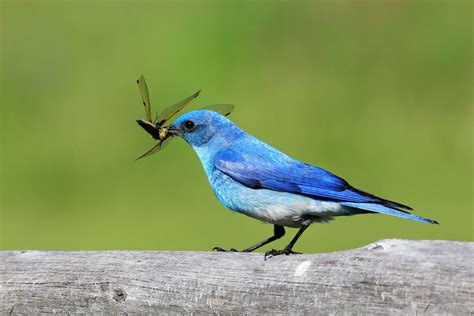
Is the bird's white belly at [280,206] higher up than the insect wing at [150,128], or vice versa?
the insect wing at [150,128]

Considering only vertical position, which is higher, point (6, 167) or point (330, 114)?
point (330, 114)

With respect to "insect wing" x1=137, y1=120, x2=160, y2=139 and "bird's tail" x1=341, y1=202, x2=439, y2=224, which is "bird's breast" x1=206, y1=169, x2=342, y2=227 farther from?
"insect wing" x1=137, y1=120, x2=160, y2=139

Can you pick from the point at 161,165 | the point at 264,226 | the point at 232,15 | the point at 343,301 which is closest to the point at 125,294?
the point at 343,301

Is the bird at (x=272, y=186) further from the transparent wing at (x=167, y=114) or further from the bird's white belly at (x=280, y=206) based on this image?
the transparent wing at (x=167, y=114)

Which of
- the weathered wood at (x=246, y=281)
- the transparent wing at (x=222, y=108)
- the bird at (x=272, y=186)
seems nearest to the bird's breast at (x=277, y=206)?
the bird at (x=272, y=186)

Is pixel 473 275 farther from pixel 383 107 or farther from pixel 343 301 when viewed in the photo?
pixel 383 107

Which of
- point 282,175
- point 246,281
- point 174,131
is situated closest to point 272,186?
point 282,175

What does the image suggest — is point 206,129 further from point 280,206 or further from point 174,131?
point 280,206
